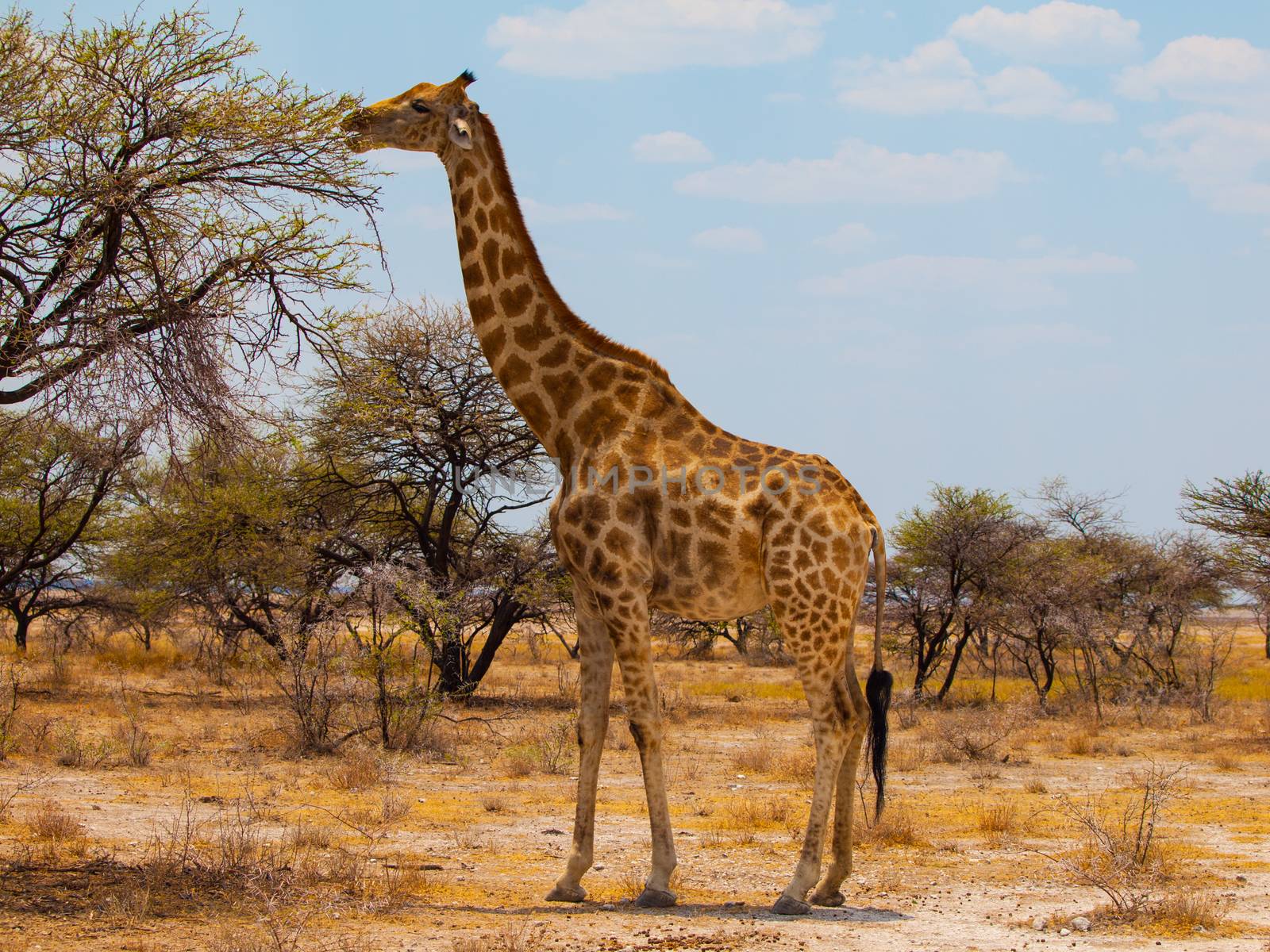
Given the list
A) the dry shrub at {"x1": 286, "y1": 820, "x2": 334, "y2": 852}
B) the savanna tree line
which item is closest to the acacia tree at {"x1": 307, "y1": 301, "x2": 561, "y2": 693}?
the savanna tree line

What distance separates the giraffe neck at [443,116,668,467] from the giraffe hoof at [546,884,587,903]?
2.67 meters

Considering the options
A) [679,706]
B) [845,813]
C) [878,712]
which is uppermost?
[878,712]

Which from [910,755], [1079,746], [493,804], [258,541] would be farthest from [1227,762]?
[258,541]

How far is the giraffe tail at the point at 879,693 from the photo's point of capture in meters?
7.74

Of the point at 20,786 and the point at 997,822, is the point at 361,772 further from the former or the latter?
the point at 997,822

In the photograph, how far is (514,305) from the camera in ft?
26.9

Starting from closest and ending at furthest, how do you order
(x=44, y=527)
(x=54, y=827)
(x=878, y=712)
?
(x=878, y=712), (x=54, y=827), (x=44, y=527)

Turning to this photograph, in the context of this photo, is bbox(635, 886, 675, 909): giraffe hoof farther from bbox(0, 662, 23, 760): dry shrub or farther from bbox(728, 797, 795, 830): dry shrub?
bbox(0, 662, 23, 760): dry shrub

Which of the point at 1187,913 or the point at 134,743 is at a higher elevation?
the point at 1187,913

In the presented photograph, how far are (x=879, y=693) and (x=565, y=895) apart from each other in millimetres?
2298

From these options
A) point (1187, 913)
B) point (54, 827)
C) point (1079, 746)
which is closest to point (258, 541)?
point (54, 827)

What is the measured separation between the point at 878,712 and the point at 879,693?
14cm

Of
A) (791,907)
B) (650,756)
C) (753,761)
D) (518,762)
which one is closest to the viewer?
(791,907)

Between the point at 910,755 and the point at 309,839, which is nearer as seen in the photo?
the point at 309,839
